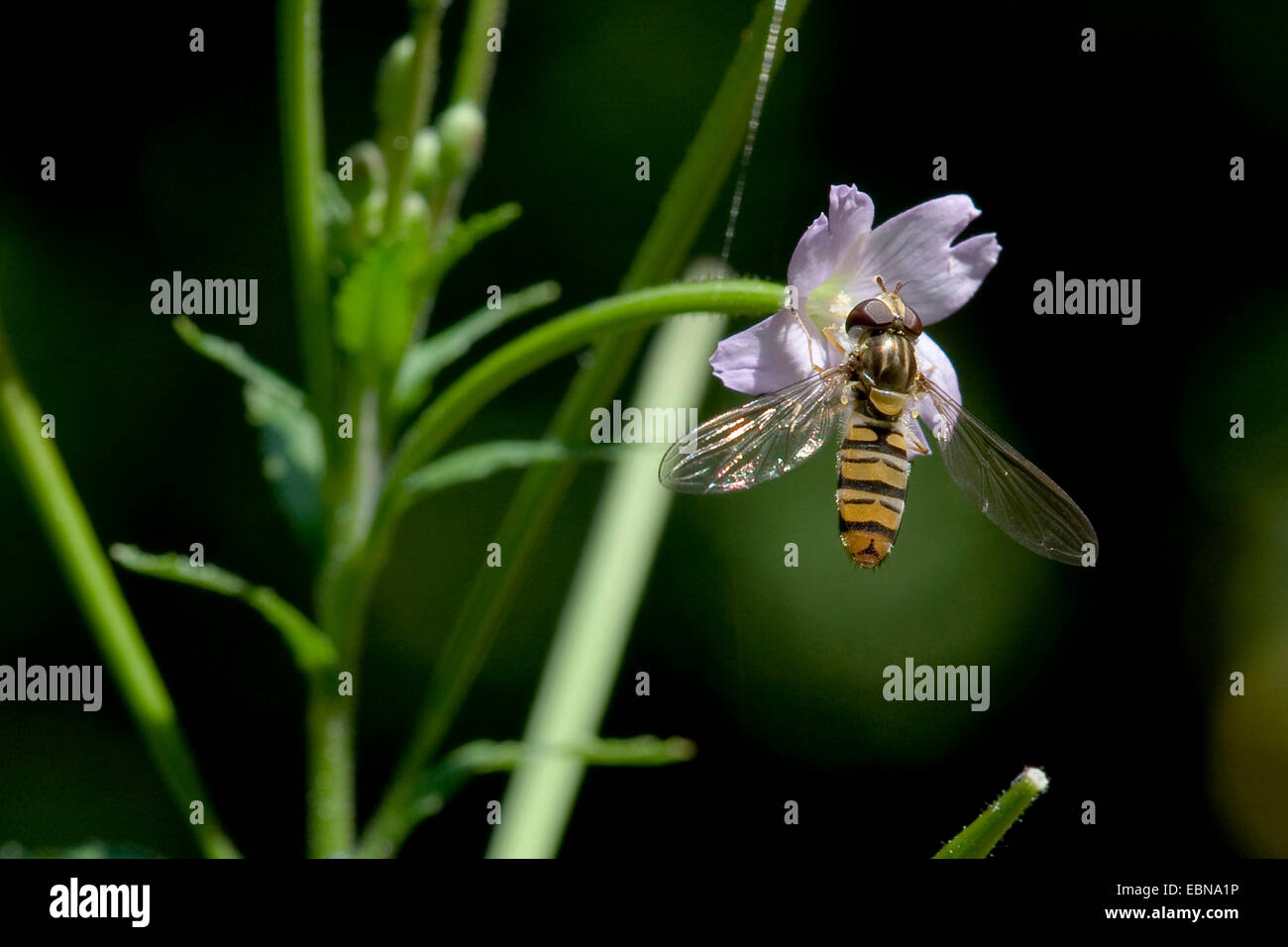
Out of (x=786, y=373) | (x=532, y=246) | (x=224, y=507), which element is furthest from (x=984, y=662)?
(x=786, y=373)

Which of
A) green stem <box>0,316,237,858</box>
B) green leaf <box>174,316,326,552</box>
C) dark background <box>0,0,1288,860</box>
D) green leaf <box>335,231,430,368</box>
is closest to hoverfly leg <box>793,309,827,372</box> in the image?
green leaf <box>335,231,430,368</box>

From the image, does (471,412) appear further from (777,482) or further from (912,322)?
(777,482)

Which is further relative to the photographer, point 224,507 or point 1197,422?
point 1197,422

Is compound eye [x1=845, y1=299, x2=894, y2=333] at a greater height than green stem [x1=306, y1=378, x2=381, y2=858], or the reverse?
compound eye [x1=845, y1=299, x2=894, y2=333]

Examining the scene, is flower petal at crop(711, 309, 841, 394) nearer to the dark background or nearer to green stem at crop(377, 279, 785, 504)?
green stem at crop(377, 279, 785, 504)
